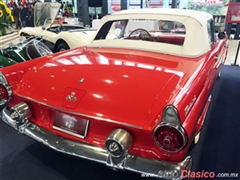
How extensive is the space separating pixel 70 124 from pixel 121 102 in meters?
0.45

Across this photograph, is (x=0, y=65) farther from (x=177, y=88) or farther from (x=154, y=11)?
(x=177, y=88)

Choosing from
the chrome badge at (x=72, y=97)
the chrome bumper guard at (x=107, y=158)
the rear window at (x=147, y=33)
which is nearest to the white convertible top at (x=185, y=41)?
the rear window at (x=147, y=33)

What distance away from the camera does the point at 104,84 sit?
1.56 meters

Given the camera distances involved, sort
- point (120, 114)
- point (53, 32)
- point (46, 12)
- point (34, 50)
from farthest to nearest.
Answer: point (46, 12) → point (53, 32) → point (34, 50) → point (120, 114)

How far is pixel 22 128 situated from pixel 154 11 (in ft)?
6.15

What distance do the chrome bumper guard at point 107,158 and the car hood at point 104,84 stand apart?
0.25 metres

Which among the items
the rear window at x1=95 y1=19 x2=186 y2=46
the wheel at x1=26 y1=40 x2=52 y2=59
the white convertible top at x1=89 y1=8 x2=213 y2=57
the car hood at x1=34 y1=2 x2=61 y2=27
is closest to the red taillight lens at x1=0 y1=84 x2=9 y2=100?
the white convertible top at x1=89 y1=8 x2=213 y2=57

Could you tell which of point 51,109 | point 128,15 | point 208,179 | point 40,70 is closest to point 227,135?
point 208,179

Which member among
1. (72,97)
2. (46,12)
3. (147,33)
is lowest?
(72,97)

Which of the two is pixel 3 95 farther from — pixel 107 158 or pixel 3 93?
pixel 107 158

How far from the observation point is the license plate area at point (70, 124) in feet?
5.04

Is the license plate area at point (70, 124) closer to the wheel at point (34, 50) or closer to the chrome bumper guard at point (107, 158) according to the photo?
the chrome bumper guard at point (107, 158)

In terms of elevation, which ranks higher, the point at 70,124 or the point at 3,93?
the point at 3,93

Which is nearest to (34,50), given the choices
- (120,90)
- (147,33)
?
(147,33)
